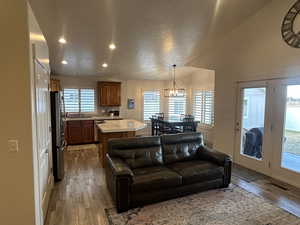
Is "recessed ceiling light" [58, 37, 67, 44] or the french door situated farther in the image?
"recessed ceiling light" [58, 37, 67, 44]

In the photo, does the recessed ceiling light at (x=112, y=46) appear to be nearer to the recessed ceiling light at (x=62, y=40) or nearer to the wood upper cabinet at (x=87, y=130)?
the recessed ceiling light at (x=62, y=40)

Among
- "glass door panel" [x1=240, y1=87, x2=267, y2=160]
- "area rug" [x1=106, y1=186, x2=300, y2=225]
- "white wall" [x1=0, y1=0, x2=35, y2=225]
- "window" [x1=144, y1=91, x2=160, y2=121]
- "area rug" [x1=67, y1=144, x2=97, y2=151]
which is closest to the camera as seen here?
"white wall" [x1=0, y1=0, x2=35, y2=225]

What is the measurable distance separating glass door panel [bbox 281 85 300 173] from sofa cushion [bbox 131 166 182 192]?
7.92ft

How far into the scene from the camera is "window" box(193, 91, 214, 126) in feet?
24.1

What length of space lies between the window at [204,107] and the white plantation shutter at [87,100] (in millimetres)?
4377

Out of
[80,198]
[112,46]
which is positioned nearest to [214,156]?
[80,198]

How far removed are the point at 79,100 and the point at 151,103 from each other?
323cm

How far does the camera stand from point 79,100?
7629 mm

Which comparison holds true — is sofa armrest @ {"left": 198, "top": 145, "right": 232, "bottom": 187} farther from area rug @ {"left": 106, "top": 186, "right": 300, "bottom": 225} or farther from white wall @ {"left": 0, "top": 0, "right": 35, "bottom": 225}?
white wall @ {"left": 0, "top": 0, "right": 35, "bottom": 225}

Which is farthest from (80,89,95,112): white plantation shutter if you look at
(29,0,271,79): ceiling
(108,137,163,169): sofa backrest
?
(108,137,163,169): sofa backrest

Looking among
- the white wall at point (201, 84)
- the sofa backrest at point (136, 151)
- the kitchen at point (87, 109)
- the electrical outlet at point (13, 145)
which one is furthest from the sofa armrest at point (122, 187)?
the white wall at point (201, 84)

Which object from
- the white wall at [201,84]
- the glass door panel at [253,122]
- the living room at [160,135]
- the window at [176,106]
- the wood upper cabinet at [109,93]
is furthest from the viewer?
the window at [176,106]

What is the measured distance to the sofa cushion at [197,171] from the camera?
3.23 m

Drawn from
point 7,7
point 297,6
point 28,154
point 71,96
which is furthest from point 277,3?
point 71,96
